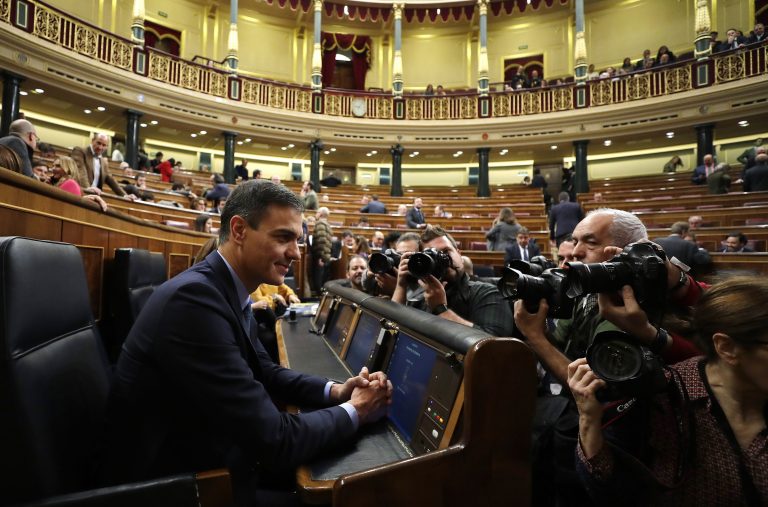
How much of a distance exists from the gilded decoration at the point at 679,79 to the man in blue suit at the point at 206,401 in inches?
408

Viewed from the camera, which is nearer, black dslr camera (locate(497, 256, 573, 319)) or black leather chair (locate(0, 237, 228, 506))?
black leather chair (locate(0, 237, 228, 506))

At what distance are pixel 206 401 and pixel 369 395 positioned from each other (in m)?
0.36

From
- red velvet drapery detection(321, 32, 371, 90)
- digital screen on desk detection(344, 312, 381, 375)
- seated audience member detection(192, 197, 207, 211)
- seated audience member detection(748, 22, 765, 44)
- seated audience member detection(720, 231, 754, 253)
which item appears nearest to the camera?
digital screen on desk detection(344, 312, 381, 375)

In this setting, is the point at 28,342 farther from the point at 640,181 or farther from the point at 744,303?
the point at 640,181

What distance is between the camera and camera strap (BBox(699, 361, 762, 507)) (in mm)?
→ 809

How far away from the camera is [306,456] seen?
33.0 inches

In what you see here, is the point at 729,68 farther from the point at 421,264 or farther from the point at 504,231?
the point at 421,264

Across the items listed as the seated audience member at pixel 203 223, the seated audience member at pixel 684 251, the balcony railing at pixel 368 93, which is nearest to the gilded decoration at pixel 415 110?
the balcony railing at pixel 368 93

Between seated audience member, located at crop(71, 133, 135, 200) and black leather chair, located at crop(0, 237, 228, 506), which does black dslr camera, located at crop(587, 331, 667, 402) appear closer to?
black leather chair, located at crop(0, 237, 228, 506)

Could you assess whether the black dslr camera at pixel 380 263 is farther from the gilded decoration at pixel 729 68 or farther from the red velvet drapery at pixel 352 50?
the red velvet drapery at pixel 352 50

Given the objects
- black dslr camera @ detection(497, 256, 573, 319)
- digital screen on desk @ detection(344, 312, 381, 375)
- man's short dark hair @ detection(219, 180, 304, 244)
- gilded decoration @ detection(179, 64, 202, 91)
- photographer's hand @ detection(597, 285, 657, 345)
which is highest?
gilded decoration @ detection(179, 64, 202, 91)

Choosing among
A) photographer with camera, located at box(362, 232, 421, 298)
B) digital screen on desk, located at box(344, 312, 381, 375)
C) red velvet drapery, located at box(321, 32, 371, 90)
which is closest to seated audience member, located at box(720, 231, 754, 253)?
photographer with camera, located at box(362, 232, 421, 298)

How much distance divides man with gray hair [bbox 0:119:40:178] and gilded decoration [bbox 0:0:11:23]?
19.8ft

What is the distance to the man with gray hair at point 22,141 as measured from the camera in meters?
2.21
